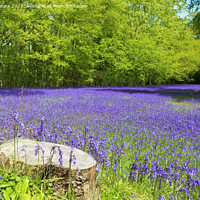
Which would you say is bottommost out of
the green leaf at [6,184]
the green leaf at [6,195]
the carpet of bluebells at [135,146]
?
the carpet of bluebells at [135,146]

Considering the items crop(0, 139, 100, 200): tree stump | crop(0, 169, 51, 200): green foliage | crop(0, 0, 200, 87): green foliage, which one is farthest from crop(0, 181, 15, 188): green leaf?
crop(0, 0, 200, 87): green foliage

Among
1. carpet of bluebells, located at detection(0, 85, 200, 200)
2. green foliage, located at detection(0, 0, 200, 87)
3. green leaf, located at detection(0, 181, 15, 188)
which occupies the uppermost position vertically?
green foliage, located at detection(0, 0, 200, 87)

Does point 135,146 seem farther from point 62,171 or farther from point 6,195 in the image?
point 6,195

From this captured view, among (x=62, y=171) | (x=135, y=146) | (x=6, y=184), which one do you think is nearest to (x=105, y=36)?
(x=135, y=146)

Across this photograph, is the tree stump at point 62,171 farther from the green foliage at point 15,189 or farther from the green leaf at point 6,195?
the green leaf at point 6,195

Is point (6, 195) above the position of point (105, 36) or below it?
below

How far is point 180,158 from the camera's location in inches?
186

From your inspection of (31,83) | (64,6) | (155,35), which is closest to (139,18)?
(155,35)

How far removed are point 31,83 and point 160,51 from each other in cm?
2204

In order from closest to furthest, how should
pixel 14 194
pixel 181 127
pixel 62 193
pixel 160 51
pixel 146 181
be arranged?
pixel 14 194 < pixel 62 193 < pixel 146 181 < pixel 181 127 < pixel 160 51

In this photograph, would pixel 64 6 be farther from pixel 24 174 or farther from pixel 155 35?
pixel 24 174

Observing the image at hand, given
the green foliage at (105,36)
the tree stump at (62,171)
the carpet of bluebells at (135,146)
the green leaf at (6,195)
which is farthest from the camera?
the green foliage at (105,36)

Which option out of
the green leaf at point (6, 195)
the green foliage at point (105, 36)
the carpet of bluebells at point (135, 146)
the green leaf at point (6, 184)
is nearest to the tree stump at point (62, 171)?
the carpet of bluebells at point (135, 146)

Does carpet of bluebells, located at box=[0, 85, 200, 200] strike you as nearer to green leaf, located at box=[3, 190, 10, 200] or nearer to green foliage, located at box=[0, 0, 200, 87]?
green leaf, located at box=[3, 190, 10, 200]
